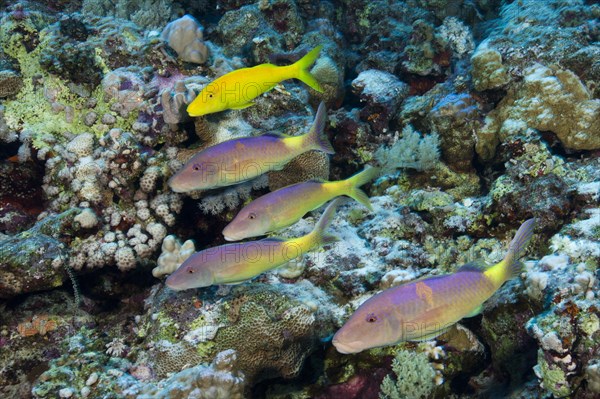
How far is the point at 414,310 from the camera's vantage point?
249cm

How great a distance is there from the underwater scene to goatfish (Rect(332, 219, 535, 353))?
0.5 inches

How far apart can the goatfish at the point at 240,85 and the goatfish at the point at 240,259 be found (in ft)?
4.29

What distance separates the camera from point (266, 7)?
29.6 feet

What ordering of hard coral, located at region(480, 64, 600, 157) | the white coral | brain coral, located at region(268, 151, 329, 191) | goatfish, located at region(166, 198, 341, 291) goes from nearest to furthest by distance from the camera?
goatfish, located at region(166, 198, 341, 291) < the white coral < brain coral, located at region(268, 151, 329, 191) < hard coral, located at region(480, 64, 600, 157)

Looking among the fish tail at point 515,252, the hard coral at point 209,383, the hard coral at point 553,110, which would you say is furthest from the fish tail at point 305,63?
the hard coral at point 553,110

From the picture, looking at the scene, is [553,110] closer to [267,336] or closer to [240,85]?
[240,85]

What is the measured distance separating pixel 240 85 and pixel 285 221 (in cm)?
122

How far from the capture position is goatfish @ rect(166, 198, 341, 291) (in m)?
3.09

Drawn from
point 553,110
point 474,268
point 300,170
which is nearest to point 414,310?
point 474,268

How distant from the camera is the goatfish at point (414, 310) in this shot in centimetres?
249

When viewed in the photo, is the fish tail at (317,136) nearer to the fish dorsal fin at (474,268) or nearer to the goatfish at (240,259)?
the goatfish at (240,259)

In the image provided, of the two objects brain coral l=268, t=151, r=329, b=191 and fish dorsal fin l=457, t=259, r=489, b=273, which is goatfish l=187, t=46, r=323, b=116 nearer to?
brain coral l=268, t=151, r=329, b=191

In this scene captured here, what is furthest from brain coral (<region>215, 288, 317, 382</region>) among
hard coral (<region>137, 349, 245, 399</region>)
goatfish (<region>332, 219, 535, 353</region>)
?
goatfish (<region>332, 219, 535, 353</region>)

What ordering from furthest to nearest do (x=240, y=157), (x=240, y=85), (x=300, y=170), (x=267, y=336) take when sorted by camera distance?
(x=300, y=170)
(x=267, y=336)
(x=240, y=85)
(x=240, y=157)
